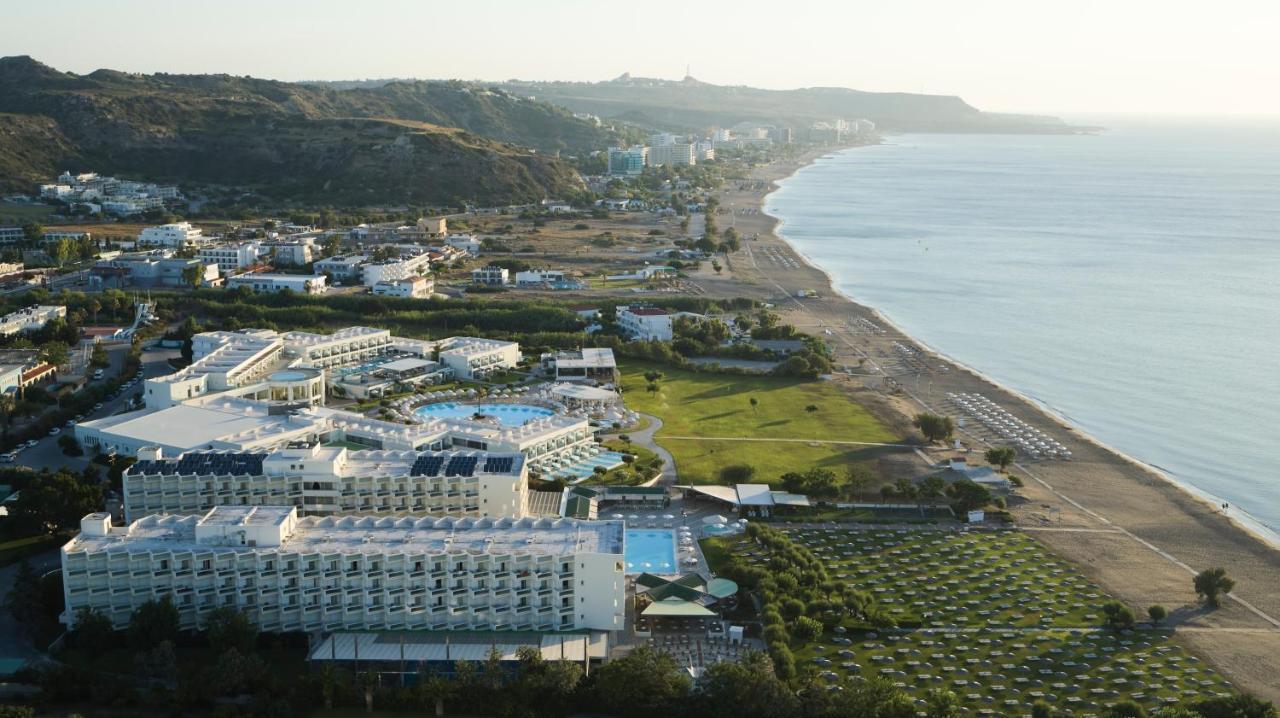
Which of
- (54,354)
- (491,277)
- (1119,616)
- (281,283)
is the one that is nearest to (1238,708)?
(1119,616)

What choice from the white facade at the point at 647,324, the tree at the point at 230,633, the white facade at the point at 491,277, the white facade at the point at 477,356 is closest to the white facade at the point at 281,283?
the white facade at the point at 491,277

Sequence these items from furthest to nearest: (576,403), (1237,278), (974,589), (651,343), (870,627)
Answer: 1. (1237,278)
2. (651,343)
3. (576,403)
4. (974,589)
5. (870,627)

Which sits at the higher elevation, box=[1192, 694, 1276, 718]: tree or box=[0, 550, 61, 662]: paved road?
box=[1192, 694, 1276, 718]: tree

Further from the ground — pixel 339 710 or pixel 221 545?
pixel 221 545

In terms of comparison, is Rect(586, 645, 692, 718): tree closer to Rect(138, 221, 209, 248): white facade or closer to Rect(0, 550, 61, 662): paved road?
Rect(0, 550, 61, 662): paved road

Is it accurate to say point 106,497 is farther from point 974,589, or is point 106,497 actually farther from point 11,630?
point 974,589

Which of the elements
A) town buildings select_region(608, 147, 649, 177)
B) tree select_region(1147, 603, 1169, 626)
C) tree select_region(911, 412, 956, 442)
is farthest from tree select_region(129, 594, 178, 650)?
town buildings select_region(608, 147, 649, 177)

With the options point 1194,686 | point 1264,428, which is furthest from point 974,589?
point 1264,428
